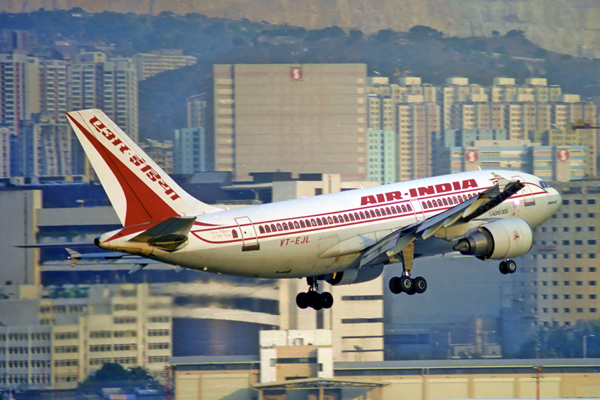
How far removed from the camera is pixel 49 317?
90000 mm

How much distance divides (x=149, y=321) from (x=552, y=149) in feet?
418

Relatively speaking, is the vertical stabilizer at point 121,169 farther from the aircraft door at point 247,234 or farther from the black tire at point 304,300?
the black tire at point 304,300

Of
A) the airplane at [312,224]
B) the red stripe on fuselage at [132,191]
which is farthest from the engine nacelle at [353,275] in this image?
the red stripe on fuselage at [132,191]

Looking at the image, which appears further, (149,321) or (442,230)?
(149,321)

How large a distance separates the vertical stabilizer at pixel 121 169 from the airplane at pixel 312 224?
0.13 feet

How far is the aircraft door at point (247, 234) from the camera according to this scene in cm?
3575

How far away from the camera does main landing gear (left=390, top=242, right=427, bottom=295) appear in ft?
130

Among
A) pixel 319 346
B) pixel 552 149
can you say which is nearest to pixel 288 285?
pixel 319 346

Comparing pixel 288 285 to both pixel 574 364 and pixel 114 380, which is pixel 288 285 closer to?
pixel 114 380

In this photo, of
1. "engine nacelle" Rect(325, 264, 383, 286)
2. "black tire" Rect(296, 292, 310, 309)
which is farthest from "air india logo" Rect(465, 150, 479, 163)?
"black tire" Rect(296, 292, 310, 309)

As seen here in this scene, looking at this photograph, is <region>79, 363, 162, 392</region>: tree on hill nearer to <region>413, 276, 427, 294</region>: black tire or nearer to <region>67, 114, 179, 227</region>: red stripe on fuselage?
<region>413, 276, 427, 294</region>: black tire

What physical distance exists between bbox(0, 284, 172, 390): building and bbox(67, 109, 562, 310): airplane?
51.9m

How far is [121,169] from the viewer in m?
33.8

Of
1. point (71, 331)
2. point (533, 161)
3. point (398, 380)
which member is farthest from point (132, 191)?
point (533, 161)
